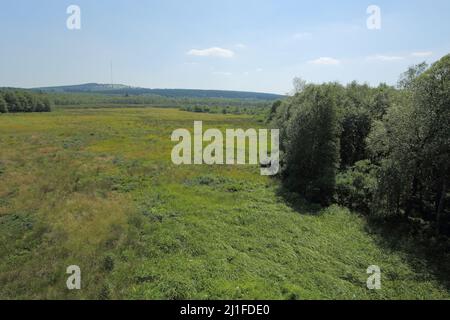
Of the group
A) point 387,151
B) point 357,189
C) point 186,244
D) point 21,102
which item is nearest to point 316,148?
point 357,189

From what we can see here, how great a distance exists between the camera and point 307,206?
69.1 feet

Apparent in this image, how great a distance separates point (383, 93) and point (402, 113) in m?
14.2

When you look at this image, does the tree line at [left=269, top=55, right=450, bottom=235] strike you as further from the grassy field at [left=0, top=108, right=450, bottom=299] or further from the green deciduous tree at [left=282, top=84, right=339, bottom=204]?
the grassy field at [left=0, top=108, right=450, bottom=299]

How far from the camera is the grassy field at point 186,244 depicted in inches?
453

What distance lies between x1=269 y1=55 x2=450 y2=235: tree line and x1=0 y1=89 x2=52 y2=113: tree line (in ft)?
361

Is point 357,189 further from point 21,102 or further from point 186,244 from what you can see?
point 21,102

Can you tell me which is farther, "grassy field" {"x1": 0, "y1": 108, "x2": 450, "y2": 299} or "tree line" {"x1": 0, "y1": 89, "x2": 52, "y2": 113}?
"tree line" {"x1": 0, "y1": 89, "x2": 52, "y2": 113}

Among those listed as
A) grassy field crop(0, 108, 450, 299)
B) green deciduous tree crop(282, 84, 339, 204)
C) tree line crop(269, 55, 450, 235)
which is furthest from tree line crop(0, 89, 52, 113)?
tree line crop(269, 55, 450, 235)

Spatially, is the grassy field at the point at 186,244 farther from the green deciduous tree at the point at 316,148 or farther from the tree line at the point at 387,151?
the tree line at the point at 387,151

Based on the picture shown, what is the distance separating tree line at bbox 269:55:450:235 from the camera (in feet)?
54.0

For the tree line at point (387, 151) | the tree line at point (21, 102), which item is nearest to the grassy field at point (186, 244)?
the tree line at point (387, 151)

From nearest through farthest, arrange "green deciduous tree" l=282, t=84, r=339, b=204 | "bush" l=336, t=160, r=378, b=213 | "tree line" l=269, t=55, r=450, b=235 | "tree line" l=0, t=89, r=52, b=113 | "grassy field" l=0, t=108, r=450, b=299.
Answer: "grassy field" l=0, t=108, r=450, b=299
"tree line" l=269, t=55, r=450, b=235
"bush" l=336, t=160, r=378, b=213
"green deciduous tree" l=282, t=84, r=339, b=204
"tree line" l=0, t=89, r=52, b=113

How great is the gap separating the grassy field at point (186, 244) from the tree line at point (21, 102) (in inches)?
3780

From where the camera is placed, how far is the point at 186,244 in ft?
47.6
